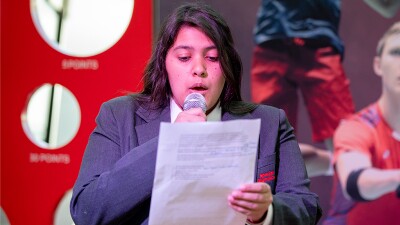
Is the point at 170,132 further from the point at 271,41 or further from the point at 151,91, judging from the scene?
the point at 271,41

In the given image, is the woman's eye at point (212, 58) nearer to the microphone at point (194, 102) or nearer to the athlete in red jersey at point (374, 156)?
the microphone at point (194, 102)

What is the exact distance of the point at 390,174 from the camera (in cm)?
277

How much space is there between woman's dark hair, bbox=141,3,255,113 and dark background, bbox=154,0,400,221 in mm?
1229

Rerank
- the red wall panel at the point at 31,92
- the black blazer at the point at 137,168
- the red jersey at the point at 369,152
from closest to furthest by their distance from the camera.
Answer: the black blazer at the point at 137,168, the red jersey at the point at 369,152, the red wall panel at the point at 31,92

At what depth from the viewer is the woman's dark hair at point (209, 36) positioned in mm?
1510

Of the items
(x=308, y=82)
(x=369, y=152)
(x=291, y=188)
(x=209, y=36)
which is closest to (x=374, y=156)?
(x=369, y=152)

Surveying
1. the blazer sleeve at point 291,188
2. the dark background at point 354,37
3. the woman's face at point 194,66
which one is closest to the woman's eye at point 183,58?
the woman's face at point 194,66

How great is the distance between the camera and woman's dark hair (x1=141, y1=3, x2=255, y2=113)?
1.51m

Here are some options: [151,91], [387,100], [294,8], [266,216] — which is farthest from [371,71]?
[266,216]

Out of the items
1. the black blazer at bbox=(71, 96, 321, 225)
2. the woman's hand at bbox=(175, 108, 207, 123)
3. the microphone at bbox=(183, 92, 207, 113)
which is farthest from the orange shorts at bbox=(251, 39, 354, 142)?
the woman's hand at bbox=(175, 108, 207, 123)

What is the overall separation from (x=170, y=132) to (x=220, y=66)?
13.8 inches

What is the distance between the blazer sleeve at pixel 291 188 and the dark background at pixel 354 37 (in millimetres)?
1294

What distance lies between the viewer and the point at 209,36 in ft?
4.91

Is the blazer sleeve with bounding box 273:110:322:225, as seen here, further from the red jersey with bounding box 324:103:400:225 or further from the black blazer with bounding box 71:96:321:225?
the red jersey with bounding box 324:103:400:225
